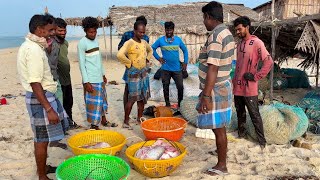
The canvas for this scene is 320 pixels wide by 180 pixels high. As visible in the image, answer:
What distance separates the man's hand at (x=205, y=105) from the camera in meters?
3.19

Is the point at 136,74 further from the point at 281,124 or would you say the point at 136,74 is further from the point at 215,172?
the point at 281,124

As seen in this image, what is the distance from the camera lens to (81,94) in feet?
27.7

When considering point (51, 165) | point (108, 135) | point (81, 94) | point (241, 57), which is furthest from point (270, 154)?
point (81, 94)

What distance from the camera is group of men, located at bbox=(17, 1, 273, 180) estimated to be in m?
2.91

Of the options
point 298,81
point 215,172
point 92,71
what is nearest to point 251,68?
point 215,172

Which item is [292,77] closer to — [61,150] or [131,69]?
[131,69]

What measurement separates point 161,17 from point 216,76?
40.5 feet

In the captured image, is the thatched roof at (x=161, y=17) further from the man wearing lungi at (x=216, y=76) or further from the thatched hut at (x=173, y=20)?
the man wearing lungi at (x=216, y=76)

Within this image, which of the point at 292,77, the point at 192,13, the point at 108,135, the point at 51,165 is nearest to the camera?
the point at 51,165

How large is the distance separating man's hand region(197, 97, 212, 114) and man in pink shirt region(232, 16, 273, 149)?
4.07 ft

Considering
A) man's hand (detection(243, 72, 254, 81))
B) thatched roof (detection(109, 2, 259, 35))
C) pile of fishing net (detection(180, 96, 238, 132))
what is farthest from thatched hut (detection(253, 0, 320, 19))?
man's hand (detection(243, 72, 254, 81))

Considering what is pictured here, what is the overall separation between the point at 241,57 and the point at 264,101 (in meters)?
2.39

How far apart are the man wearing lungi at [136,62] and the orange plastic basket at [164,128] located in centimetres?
57

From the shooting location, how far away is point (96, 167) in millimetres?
3195
